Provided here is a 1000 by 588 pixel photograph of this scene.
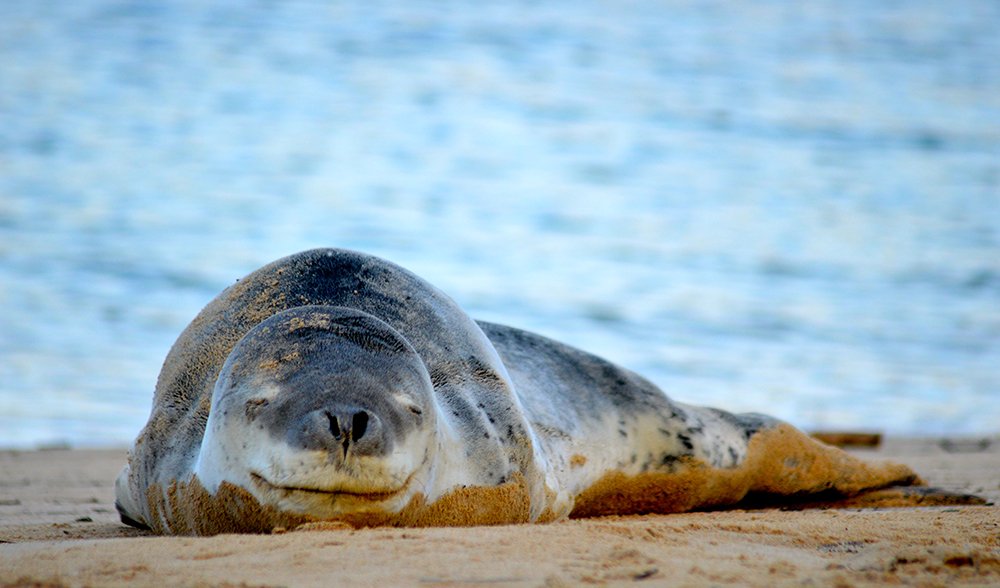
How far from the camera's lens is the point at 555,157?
53.0ft

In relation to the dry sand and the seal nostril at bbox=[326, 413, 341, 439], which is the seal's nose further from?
the dry sand

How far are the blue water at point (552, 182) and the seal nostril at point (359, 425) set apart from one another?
4611 millimetres

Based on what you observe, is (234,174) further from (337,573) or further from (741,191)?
(337,573)

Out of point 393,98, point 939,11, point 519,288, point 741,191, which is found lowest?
point 519,288

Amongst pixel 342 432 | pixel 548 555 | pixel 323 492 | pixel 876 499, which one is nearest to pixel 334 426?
pixel 342 432

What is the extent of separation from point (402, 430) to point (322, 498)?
22 cm

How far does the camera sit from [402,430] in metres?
3.00

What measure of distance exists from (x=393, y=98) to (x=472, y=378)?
48.3 feet

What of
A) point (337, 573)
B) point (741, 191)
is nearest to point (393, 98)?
point (741, 191)

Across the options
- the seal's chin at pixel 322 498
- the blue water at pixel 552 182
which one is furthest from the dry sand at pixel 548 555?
the blue water at pixel 552 182

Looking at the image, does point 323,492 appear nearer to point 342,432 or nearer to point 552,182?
point 342,432

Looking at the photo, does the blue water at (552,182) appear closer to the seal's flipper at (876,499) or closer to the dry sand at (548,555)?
the seal's flipper at (876,499)

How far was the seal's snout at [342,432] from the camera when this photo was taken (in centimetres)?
286

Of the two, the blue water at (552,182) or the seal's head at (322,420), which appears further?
the blue water at (552,182)
